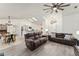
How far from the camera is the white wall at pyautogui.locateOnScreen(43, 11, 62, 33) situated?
2.64 metres

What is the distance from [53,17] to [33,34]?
67cm

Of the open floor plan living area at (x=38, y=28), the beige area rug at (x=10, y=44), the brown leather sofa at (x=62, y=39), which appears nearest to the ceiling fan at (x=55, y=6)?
the open floor plan living area at (x=38, y=28)

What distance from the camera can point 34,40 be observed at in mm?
2760

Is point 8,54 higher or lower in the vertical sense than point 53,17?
lower

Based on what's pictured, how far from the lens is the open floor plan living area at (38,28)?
2613 mm

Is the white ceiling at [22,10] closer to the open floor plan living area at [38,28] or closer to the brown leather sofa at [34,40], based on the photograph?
the open floor plan living area at [38,28]

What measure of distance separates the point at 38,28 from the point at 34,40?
33cm

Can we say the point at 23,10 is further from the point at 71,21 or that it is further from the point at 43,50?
the point at 71,21

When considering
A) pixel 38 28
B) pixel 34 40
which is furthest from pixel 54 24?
pixel 34 40

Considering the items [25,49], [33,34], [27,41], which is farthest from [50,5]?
[25,49]

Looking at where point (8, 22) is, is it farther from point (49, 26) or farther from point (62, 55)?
point (62, 55)

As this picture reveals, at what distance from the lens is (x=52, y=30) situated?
2.76m

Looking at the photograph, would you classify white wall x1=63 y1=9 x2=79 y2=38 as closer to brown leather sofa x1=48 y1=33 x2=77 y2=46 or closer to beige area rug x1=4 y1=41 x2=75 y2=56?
brown leather sofa x1=48 y1=33 x2=77 y2=46

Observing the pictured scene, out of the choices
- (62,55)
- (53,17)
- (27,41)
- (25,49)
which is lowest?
(62,55)
